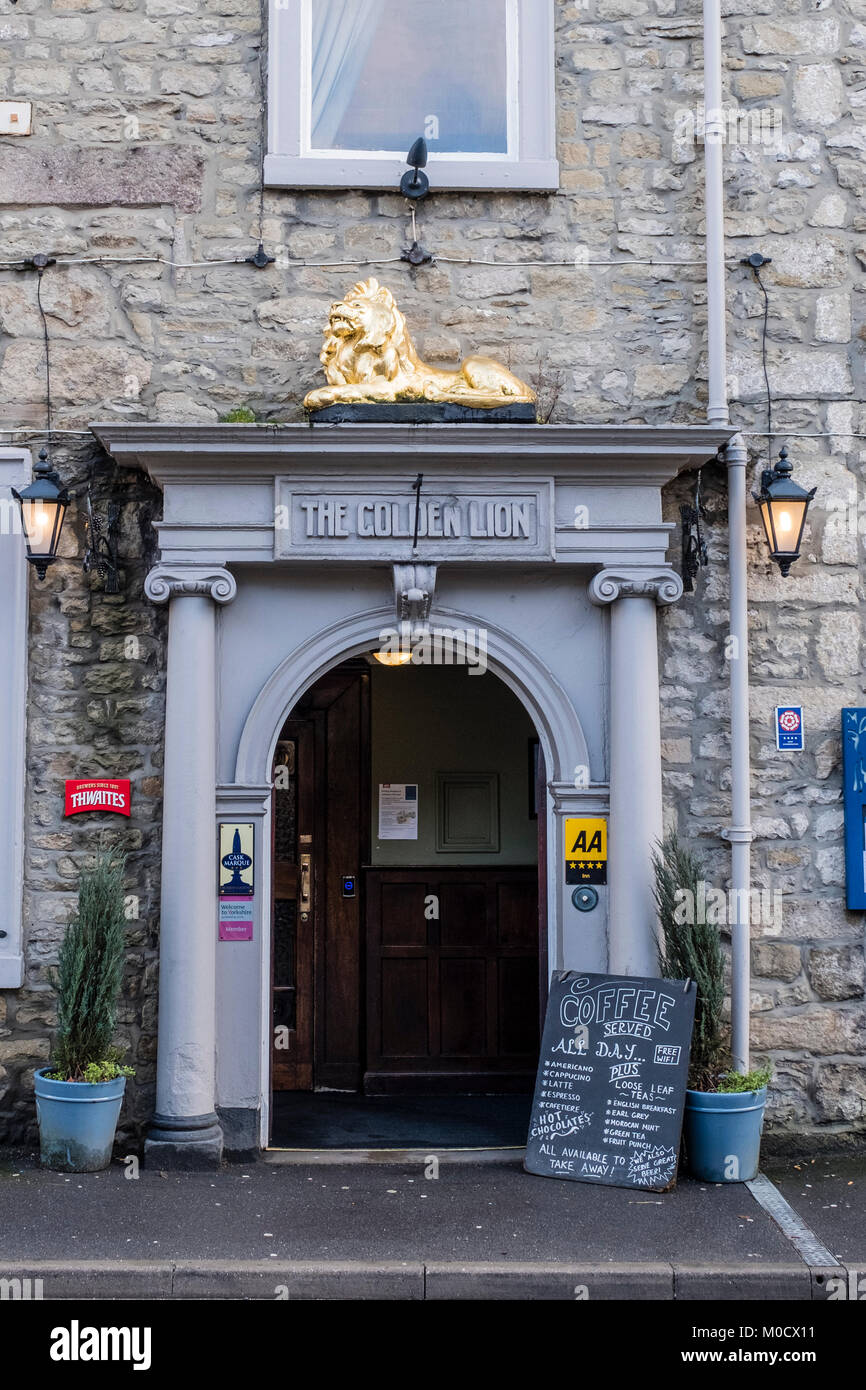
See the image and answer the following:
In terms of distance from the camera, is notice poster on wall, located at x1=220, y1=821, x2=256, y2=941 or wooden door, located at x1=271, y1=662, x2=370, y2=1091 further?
wooden door, located at x1=271, y1=662, x2=370, y2=1091

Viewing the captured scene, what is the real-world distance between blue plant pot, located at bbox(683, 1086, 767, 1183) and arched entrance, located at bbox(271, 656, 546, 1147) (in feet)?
7.28

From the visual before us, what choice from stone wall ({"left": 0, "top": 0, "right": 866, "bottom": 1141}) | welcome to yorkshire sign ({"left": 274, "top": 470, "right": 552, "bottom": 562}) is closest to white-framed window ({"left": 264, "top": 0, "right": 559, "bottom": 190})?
stone wall ({"left": 0, "top": 0, "right": 866, "bottom": 1141})

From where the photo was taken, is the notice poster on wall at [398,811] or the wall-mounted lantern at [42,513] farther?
the notice poster on wall at [398,811]

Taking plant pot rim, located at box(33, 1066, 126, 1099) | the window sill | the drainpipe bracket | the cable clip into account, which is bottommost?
plant pot rim, located at box(33, 1066, 126, 1099)

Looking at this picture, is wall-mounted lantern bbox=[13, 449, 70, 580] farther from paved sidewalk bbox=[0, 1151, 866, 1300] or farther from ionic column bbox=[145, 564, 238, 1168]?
paved sidewalk bbox=[0, 1151, 866, 1300]

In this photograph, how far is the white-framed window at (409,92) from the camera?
6262 mm

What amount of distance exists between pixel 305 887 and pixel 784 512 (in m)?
3.71

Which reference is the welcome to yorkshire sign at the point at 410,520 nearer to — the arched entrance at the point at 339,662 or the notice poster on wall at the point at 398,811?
the arched entrance at the point at 339,662

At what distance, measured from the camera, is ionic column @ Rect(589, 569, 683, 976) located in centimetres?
586

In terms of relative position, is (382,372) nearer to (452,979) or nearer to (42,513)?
(42,513)

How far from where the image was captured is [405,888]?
308 inches

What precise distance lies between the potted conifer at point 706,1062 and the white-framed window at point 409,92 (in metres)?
3.50

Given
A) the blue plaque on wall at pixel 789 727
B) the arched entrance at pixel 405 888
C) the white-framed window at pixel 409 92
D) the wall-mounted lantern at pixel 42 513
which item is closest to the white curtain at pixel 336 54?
the white-framed window at pixel 409 92

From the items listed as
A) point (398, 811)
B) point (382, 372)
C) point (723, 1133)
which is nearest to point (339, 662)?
point (382, 372)
